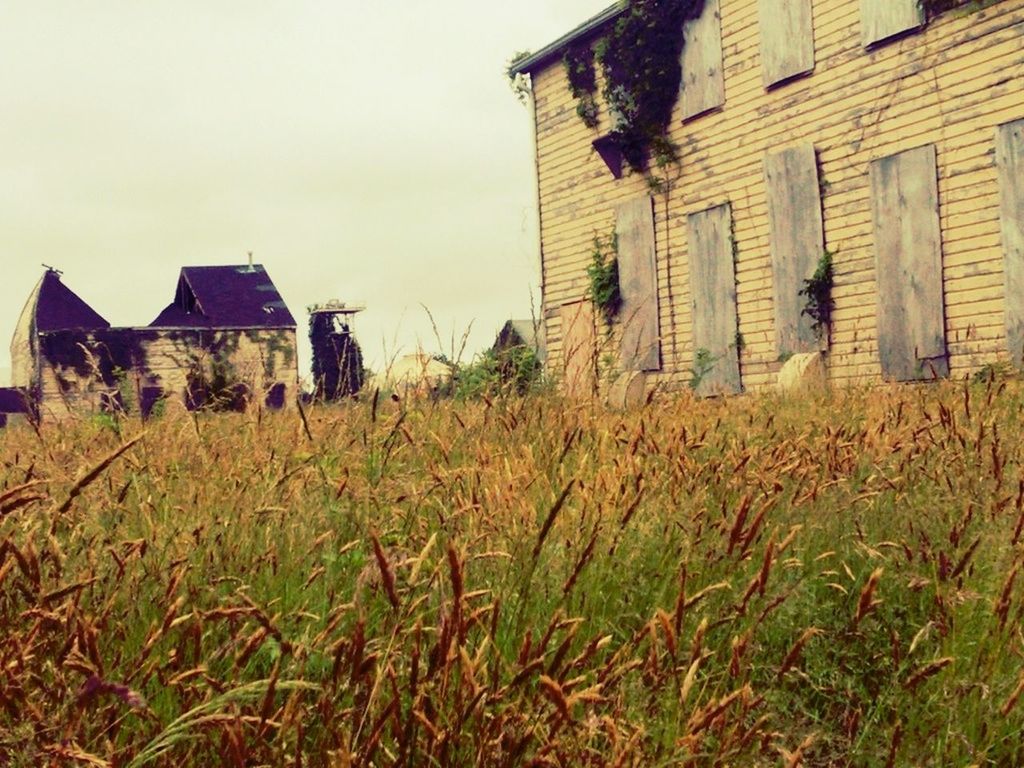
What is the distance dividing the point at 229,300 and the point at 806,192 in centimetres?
2798

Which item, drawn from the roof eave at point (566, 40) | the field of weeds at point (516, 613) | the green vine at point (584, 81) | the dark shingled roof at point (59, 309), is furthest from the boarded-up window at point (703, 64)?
the dark shingled roof at point (59, 309)

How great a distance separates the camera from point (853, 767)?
231 cm

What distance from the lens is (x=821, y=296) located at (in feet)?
44.7

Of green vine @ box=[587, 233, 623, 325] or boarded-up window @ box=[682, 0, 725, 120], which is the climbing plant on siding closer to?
boarded-up window @ box=[682, 0, 725, 120]

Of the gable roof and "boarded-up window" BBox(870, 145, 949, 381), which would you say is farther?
the gable roof

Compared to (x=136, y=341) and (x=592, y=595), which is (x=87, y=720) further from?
(x=136, y=341)

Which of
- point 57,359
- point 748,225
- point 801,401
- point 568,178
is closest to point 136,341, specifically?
point 57,359

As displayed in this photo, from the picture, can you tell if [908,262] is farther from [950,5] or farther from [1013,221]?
[950,5]

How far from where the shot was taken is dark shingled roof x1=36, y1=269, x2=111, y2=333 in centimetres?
3428

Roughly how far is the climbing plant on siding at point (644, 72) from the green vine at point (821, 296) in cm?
343

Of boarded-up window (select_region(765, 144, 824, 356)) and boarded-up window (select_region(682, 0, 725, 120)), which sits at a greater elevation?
boarded-up window (select_region(682, 0, 725, 120))

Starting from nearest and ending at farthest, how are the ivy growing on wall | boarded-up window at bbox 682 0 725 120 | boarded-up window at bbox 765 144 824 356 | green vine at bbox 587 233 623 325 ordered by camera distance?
the ivy growing on wall, boarded-up window at bbox 765 144 824 356, boarded-up window at bbox 682 0 725 120, green vine at bbox 587 233 623 325

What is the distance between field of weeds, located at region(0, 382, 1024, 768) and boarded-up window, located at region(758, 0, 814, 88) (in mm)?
11005

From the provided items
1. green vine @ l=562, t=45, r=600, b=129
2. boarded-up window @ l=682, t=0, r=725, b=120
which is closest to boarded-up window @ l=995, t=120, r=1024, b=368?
boarded-up window @ l=682, t=0, r=725, b=120
